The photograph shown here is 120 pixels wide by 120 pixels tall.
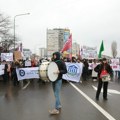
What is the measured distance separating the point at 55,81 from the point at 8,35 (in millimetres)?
58047

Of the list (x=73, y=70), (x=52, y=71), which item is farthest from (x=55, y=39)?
(x=52, y=71)

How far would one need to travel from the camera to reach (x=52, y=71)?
35.4 ft

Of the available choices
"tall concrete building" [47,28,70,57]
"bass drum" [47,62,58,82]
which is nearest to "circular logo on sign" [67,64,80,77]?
"bass drum" [47,62,58,82]

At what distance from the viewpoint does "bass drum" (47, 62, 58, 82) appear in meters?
10.7

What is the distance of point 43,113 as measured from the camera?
34.4 ft

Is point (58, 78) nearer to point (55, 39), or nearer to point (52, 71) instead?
point (52, 71)

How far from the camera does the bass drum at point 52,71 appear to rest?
1067 cm

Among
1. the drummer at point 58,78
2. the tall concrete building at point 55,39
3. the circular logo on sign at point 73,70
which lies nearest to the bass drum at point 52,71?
the drummer at point 58,78

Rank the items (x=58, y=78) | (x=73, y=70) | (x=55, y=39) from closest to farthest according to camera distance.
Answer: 1. (x=58, y=78)
2. (x=73, y=70)
3. (x=55, y=39)

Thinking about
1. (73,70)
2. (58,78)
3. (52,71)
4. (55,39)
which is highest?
(55,39)

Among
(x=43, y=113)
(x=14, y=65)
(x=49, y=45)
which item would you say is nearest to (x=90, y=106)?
(x=43, y=113)

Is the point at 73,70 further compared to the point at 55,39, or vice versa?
the point at 55,39

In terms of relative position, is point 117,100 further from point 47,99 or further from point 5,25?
point 5,25

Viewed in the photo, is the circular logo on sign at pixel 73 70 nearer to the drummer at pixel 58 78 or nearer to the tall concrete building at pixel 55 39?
the drummer at pixel 58 78
